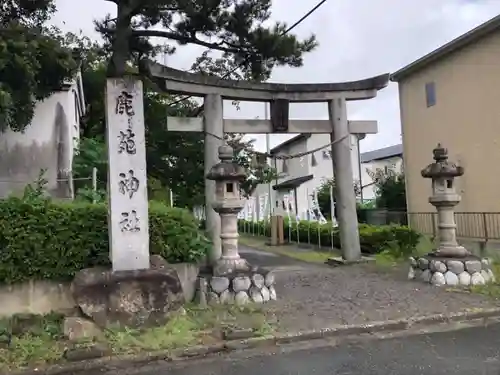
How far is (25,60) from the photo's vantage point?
7.71 meters

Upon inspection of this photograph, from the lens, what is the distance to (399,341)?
6395 millimetres

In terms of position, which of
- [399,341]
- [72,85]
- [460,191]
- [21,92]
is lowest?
[399,341]

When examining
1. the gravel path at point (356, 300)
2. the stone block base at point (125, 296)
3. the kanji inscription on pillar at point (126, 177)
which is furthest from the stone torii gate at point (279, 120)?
the stone block base at point (125, 296)

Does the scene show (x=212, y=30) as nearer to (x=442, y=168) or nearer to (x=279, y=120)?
(x=279, y=120)

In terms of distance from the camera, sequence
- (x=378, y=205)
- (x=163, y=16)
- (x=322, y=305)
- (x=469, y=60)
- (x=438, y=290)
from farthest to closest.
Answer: (x=378, y=205) → (x=469, y=60) → (x=163, y=16) → (x=438, y=290) → (x=322, y=305)

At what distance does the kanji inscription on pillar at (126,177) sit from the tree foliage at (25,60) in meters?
1.52

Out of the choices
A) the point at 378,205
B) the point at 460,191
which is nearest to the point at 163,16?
the point at 460,191

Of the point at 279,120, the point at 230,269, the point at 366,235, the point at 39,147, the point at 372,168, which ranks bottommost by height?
the point at 230,269

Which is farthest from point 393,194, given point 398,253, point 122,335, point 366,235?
point 122,335

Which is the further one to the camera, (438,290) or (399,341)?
(438,290)

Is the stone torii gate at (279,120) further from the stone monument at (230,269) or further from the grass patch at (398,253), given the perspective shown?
the stone monument at (230,269)

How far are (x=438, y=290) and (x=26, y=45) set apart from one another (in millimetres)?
8476

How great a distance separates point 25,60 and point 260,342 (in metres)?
5.69

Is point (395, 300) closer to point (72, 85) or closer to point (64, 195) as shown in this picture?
point (64, 195)
